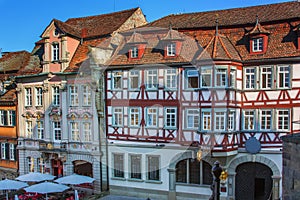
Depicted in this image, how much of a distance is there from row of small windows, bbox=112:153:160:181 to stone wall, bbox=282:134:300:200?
8.40 m

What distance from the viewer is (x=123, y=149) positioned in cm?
1838

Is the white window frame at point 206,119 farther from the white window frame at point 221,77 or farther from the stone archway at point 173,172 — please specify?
the stone archway at point 173,172

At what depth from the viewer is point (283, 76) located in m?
15.6

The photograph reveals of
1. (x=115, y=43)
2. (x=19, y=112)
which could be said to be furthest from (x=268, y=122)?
(x=19, y=112)

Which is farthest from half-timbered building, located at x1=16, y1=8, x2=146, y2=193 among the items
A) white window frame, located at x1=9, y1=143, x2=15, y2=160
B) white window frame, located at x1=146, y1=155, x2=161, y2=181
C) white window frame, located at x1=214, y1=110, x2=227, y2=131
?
white window frame, located at x1=214, y1=110, x2=227, y2=131

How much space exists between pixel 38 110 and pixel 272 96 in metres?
14.6

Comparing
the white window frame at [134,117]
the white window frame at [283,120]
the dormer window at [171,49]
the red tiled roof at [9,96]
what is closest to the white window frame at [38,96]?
the red tiled roof at [9,96]

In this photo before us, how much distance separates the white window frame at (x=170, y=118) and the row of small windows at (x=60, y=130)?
203 inches

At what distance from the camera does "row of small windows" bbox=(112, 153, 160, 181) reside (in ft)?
58.4

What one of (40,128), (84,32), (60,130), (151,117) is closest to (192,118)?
Answer: (151,117)

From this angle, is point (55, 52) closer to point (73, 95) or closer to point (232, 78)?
point (73, 95)

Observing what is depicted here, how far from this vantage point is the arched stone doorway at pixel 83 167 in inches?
795

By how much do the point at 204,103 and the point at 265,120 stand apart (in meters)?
3.17

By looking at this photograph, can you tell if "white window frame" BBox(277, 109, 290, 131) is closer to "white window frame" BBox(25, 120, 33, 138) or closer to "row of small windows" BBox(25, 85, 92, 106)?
"row of small windows" BBox(25, 85, 92, 106)
